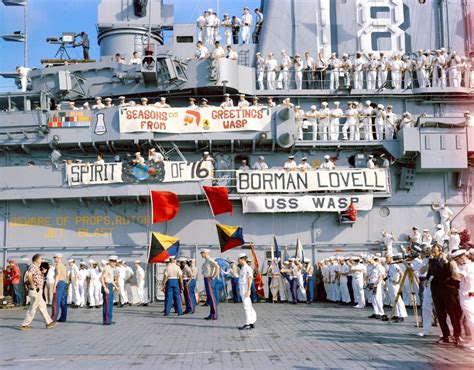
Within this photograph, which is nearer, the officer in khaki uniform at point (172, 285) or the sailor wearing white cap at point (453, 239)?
the officer in khaki uniform at point (172, 285)

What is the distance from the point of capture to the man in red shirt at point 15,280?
55.0ft

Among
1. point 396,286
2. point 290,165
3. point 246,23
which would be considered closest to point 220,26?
point 246,23

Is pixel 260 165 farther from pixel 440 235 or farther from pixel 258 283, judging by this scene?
pixel 440 235

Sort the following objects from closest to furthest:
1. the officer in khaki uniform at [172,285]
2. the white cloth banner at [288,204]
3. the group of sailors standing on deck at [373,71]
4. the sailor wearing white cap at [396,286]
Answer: the sailor wearing white cap at [396,286] → the officer in khaki uniform at [172,285] → the white cloth banner at [288,204] → the group of sailors standing on deck at [373,71]

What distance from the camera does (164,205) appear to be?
16594 millimetres

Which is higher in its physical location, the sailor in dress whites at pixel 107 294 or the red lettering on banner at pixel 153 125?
the red lettering on banner at pixel 153 125

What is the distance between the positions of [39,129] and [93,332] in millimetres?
8257

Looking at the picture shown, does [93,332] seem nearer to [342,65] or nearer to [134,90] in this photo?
[134,90]

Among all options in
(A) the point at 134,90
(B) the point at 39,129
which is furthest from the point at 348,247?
(B) the point at 39,129

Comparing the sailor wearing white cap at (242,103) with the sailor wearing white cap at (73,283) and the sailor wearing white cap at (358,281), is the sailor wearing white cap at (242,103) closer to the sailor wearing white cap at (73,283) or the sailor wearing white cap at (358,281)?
the sailor wearing white cap at (358,281)

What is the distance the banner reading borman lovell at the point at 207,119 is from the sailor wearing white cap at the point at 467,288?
9.38 meters

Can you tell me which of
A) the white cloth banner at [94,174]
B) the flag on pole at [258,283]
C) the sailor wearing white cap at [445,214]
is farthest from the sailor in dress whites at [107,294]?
the sailor wearing white cap at [445,214]

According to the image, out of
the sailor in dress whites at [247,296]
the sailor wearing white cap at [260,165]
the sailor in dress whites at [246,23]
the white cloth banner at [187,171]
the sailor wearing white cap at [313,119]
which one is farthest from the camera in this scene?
the sailor in dress whites at [246,23]

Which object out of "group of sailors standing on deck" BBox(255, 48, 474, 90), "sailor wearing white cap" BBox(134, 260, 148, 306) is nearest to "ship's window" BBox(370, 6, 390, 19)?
"group of sailors standing on deck" BBox(255, 48, 474, 90)
